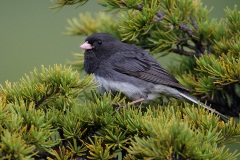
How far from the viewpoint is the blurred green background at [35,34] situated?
4.59m

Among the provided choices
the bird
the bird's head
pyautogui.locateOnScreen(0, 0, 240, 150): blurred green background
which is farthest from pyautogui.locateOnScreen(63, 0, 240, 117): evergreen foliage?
pyautogui.locateOnScreen(0, 0, 240, 150): blurred green background

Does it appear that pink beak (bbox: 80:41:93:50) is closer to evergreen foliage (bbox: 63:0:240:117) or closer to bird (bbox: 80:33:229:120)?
bird (bbox: 80:33:229:120)

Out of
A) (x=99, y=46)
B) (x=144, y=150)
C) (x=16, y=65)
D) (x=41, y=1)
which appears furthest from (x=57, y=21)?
(x=144, y=150)

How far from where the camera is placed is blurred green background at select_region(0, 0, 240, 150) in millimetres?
4590

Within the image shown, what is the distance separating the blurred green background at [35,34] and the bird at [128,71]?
1326 millimetres

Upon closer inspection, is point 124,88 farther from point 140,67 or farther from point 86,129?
point 86,129

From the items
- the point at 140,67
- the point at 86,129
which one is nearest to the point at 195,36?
the point at 140,67

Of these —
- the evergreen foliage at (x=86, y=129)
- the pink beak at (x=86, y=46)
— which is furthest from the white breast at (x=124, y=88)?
the evergreen foliage at (x=86, y=129)

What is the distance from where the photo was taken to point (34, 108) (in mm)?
1932

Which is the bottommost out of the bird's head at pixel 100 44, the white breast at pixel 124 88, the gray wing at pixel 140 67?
the white breast at pixel 124 88

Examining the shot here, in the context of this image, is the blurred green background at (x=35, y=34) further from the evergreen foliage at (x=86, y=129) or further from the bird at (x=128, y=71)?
the evergreen foliage at (x=86, y=129)

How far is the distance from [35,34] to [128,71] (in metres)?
2.16

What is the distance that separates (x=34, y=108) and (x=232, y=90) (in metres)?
1.17

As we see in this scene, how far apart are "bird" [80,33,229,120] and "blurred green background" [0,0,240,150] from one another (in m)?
1.33
